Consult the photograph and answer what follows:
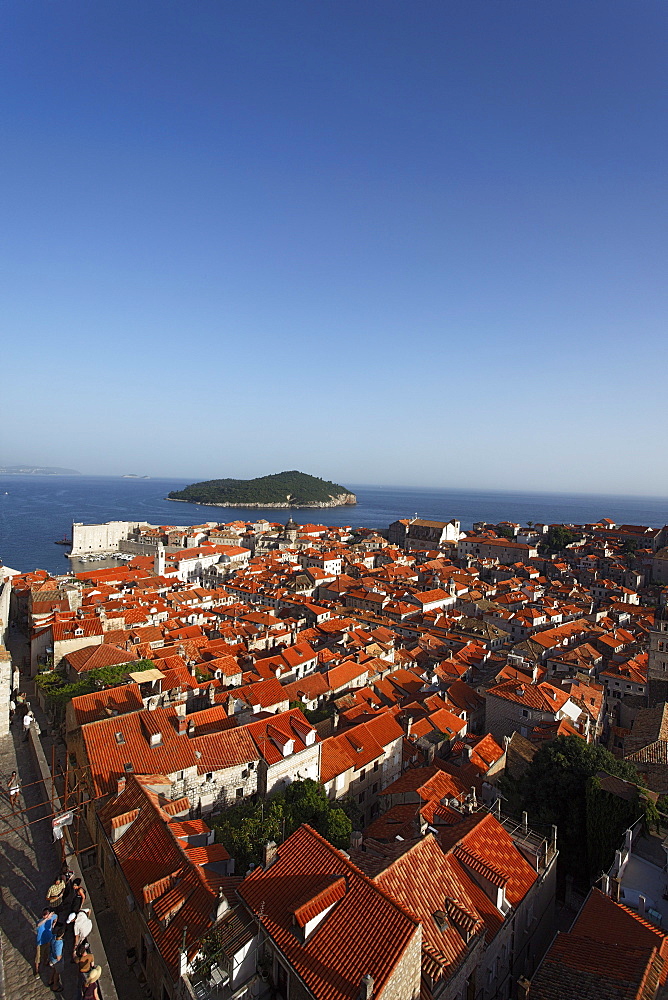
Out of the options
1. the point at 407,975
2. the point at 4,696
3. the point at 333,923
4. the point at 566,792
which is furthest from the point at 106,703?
the point at 566,792

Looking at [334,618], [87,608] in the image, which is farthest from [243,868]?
[334,618]

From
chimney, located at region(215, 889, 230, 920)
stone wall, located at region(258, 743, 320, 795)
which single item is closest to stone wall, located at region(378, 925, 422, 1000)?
chimney, located at region(215, 889, 230, 920)

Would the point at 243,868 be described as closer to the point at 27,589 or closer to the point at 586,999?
the point at 586,999

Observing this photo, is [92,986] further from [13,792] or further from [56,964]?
[13,792]

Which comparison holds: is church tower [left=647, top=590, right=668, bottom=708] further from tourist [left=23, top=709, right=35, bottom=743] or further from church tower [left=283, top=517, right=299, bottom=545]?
church tower [left=283, top=517, right=299, bottom=545]

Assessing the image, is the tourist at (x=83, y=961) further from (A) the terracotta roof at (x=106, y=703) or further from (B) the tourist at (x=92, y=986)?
(A) the terracotta roof at (x=106, y=703)
